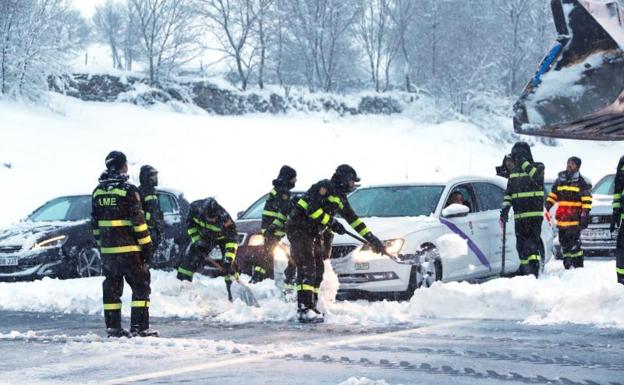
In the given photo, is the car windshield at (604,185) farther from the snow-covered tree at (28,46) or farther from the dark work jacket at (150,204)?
the snow-covered tree at (28,46)

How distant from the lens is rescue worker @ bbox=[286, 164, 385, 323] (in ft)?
37.6

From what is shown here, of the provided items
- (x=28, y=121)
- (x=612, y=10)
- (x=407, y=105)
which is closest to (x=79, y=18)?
(x=407, y=105)

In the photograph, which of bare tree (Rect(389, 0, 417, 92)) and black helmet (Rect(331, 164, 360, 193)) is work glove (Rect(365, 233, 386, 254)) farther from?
bare tree (Rect(389, 0, 417, 92))

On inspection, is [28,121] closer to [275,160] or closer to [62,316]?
[275,160]

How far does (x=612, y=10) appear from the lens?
5297 mm

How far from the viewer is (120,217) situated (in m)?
10.1

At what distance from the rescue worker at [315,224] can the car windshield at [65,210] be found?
627 centimetres

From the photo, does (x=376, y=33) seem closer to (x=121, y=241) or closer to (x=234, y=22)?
(x=234, y=22)

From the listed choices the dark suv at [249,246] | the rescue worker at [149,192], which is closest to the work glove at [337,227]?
the dark suv at [249,246]

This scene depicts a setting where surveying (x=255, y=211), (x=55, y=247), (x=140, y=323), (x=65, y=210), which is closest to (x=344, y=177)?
(x=140, y=323)

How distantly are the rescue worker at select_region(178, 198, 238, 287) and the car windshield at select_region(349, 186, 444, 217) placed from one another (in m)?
2.24

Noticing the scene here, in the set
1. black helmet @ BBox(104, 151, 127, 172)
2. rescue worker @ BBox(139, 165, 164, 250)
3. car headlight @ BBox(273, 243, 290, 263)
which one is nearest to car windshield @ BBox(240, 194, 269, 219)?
rescue worker @ BBox(139, 165, 164, 250)

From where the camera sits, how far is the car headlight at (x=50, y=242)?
15.8 metres

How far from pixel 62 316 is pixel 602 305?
5862mm
